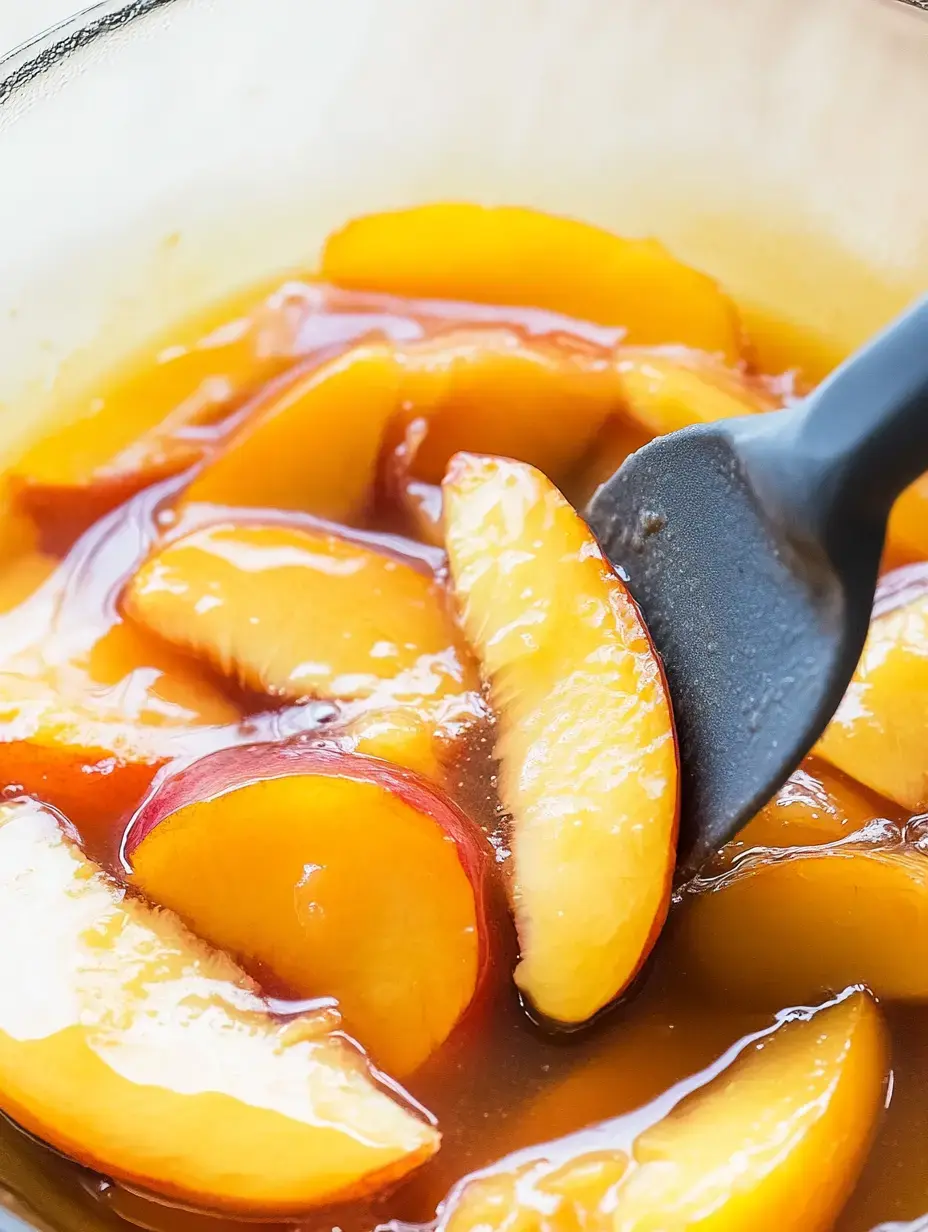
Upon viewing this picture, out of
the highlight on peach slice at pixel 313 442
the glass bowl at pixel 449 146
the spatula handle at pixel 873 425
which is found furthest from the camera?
the glass bowl at pixel 449 146

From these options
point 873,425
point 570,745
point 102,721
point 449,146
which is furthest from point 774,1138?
point 449,146

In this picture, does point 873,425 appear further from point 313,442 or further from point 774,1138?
point 313,442

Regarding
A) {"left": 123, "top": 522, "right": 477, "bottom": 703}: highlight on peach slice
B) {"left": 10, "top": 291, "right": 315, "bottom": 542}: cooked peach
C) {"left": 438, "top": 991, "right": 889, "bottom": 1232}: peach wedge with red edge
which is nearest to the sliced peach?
{"left": 438, "top": 991, "right": 889, "bottom": 1232}: peach wedge with red edge

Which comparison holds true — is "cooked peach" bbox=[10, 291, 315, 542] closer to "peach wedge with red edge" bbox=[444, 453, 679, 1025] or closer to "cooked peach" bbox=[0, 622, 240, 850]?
"cooked peach" bbox=[0, 622, 240, 850]

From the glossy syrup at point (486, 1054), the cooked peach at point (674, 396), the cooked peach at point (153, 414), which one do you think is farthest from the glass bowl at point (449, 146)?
the glossy syrup at point (486, 1054)

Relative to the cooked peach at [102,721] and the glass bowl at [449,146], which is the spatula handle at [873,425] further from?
the glass bowl at [449,146]

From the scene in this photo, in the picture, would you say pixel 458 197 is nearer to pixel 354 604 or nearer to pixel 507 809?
pixel 354 604

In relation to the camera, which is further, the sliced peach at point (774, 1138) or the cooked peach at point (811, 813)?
the cooked peach at point (811, 813)
